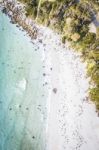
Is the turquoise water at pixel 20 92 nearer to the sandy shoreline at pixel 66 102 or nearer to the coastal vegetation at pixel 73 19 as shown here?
the sandy shoreline at pixel 66 102

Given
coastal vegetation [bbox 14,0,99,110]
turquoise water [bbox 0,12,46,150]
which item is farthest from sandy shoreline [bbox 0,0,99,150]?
coastal vegetation [bbox 14,0,99,110]

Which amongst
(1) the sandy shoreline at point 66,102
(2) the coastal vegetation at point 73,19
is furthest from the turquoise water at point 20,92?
(2) the coastal vegetation at point 73,19

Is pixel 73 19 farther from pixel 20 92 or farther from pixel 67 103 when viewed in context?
pixel 20 92

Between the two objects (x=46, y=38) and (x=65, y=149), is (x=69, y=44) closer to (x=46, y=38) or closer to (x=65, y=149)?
(x=46, y=38)

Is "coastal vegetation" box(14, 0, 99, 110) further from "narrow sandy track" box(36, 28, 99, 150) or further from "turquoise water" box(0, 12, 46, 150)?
"turquoise water" box(0, 12, 46, 150)

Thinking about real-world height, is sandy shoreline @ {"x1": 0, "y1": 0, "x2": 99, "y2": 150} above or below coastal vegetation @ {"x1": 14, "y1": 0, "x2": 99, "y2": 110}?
below

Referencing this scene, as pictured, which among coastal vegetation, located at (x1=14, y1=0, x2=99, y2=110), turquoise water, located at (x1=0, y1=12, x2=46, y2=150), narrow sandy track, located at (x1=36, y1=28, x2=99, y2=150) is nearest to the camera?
narrow sandy track, located at (x1=36, y1=28, x2=99, y2=150)

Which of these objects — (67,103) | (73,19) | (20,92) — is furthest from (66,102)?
(73,19)

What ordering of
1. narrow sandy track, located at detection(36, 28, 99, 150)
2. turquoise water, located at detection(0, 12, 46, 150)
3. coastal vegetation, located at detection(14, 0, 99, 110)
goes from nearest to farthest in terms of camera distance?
narrow sandy track, located at detection(36, 28, 99, 150) < turquoise water, located at detection(0, 12, 46, 150) < coastal vegetation, located at detection(14, 0, 99, 110)
